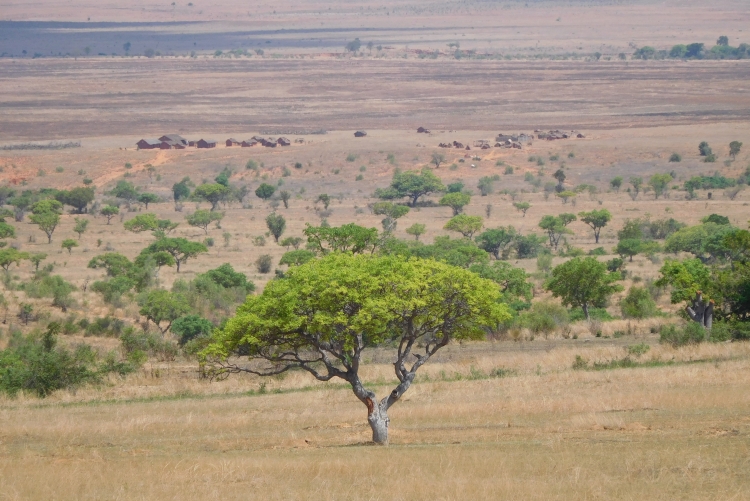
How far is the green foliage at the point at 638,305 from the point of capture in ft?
129

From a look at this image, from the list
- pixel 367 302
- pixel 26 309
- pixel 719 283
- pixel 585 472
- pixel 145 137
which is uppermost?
pixel 367 302

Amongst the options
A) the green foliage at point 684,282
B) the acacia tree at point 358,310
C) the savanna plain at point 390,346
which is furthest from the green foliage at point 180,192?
the acacia tree at point 358,310

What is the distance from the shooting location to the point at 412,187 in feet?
269

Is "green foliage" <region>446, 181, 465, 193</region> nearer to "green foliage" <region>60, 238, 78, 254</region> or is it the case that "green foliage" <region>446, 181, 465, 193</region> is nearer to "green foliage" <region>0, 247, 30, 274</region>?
"green foliage" <region>60, 238, 78, 254</region>

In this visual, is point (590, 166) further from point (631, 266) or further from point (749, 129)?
point (631, 266)

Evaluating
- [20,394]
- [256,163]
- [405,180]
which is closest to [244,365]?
[20,394]

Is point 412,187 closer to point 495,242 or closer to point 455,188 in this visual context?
point 455,188

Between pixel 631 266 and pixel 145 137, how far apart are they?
82011 millimetres

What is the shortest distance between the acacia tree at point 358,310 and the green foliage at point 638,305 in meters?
21.4

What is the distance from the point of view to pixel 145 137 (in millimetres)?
125250

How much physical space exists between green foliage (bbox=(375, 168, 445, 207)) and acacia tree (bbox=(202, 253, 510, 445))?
61.9 meters

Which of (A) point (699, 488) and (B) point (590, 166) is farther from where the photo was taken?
(B) point (590, 166)

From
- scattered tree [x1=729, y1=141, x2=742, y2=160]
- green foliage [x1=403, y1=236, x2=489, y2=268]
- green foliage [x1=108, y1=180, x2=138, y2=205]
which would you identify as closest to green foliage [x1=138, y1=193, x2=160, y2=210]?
green foliage [x1=108, y1=180, x2=138, y2=205]

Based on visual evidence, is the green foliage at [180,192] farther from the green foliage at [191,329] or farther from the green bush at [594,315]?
the green foliage at [191,329]
